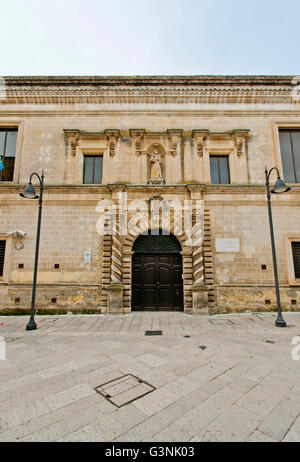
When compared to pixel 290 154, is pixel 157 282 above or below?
below

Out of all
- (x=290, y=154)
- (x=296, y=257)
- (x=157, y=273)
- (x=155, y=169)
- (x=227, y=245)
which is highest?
(x=290, y=154)

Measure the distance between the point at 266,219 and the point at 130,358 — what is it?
9.30 metres

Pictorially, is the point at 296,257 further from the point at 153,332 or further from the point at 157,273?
the point at 153,332

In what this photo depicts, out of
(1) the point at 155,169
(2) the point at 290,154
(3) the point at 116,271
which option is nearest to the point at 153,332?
(3) the point at 116,271

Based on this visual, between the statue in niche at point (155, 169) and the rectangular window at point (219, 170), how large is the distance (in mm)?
2904

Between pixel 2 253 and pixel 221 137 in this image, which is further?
pixel 221 137

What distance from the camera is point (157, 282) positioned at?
34.3 feet

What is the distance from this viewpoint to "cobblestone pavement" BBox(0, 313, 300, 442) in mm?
2699

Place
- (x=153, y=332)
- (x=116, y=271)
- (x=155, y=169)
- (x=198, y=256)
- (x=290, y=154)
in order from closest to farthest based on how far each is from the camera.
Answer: (x=153, y=332) → (x=116, y=271) → (x=198, y=256) → (x=155, y=169) → (x=290, y=154)

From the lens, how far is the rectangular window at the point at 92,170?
11365 millimetres

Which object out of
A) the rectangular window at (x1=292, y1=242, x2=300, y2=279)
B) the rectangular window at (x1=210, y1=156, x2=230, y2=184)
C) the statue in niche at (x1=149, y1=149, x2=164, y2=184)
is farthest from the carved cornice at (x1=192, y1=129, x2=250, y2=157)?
the rectangular window at (x1=292, y1=242, x2=300, y2=279)

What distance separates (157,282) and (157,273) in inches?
17.5

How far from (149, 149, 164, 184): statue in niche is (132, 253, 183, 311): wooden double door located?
12.9 ft

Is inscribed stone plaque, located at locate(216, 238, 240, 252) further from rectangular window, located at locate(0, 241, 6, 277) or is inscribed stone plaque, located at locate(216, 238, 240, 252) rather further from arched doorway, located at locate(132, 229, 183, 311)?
rectangular window, located at locate(0, 241, 6, 277)
